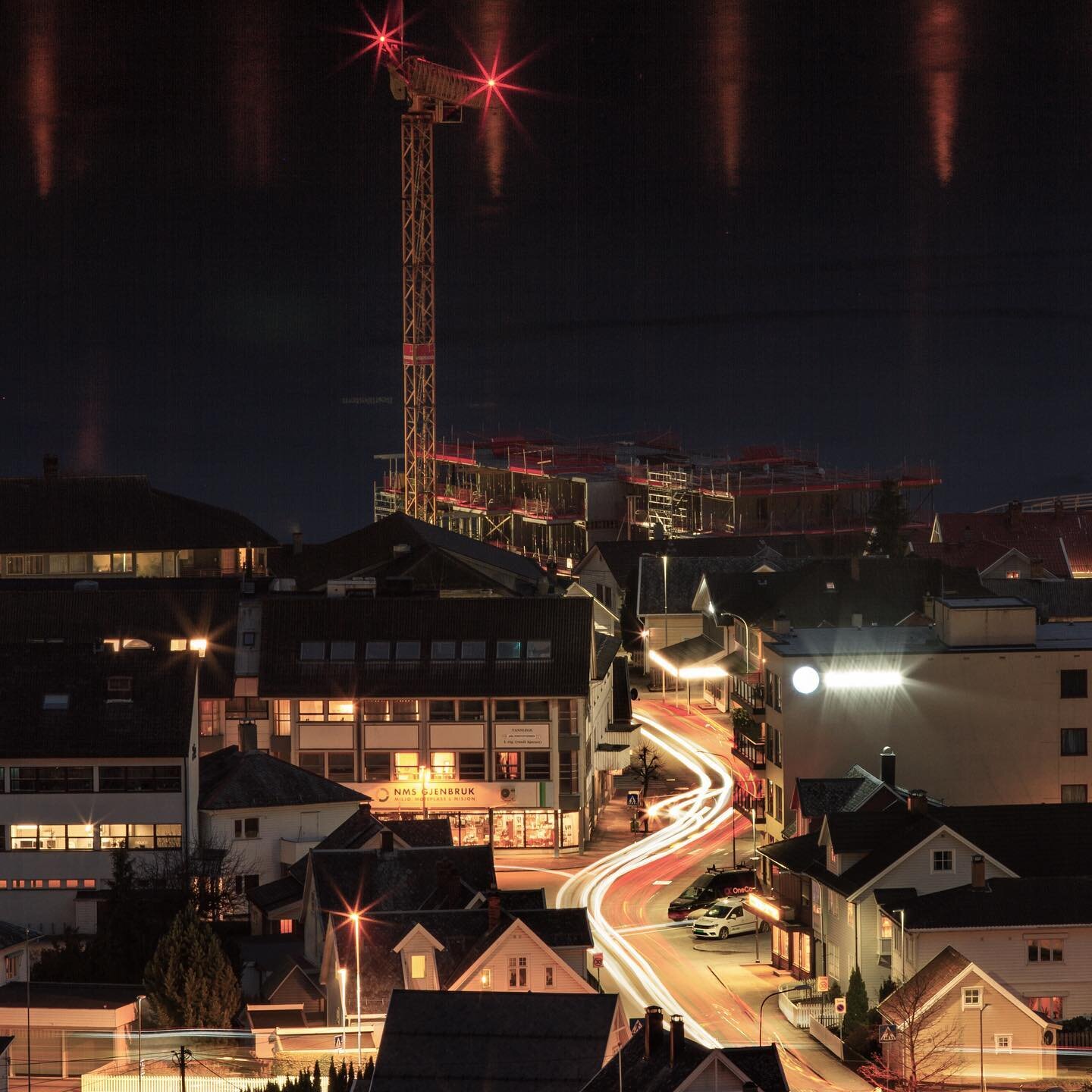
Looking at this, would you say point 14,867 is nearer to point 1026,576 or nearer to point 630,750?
point 630,750

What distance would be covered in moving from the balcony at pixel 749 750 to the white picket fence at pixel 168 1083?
721 inches

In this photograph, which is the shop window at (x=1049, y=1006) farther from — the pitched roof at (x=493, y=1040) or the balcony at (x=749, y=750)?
the balcony at (x=749, y=750)

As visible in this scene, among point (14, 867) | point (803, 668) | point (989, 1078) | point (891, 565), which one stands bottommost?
point (989, 1078)

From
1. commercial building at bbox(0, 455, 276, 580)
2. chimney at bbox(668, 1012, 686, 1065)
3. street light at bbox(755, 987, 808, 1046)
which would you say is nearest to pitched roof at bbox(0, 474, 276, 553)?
commercial building at bbox(0, 455, 276, 580)

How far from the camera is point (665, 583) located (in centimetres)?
8075

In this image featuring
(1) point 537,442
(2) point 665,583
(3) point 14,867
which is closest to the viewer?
(3) point 14,867

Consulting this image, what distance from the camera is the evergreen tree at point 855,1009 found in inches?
1532

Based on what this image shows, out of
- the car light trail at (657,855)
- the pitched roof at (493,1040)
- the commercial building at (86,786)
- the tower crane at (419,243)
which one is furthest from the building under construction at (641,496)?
the pitched roof at (493,1040)

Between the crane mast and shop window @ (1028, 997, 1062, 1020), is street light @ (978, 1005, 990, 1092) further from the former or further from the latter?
the crane mast

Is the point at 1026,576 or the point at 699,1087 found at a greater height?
the point at 1026,576

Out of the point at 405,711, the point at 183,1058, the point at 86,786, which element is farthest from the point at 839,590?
the point at 183,1058

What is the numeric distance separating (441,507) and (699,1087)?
100 m

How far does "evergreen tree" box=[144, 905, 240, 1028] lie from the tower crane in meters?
61.2

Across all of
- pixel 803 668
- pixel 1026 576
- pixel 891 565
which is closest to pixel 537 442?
pixel 1026 576
